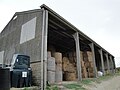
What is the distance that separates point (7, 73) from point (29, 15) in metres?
8.77

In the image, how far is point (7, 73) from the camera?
4.80 metres

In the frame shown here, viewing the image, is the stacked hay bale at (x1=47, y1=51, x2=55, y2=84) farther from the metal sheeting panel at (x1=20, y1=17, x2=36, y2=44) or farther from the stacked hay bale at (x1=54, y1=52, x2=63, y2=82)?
the metal sheeting panel at (x1=20, y1=17, x2=36, y2=44)

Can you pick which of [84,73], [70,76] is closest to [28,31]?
[70,76]

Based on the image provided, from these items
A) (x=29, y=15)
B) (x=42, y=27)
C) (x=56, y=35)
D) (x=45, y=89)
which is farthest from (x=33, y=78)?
(x=56, y=35)

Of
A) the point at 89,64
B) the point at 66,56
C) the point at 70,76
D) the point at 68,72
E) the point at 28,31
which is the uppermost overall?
the point at 28,31

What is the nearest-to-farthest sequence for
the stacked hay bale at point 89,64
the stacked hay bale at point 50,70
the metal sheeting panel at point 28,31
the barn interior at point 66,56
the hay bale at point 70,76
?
the stacked hay bale at point 50,70 → the metal sheeting panel at point 28,31 → the barn interior at point 66,56 → the hay bale at point 70,76 → the stacked hay bale at point 89,64

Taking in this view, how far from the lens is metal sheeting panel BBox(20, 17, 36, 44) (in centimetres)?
1193

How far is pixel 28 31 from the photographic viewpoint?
12.4m

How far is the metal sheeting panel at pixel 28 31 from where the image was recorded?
11.9 metres

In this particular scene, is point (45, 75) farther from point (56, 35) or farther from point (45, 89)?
point (56, 35)

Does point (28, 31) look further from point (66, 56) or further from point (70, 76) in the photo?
point (66, 56)

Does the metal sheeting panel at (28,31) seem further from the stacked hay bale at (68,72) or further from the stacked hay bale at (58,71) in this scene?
the stacked hay bale at (68,72)

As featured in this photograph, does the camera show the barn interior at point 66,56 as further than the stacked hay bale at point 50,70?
Yes

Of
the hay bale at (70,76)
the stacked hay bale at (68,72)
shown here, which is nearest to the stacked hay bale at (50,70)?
the stacked hay bale at (68,72)
